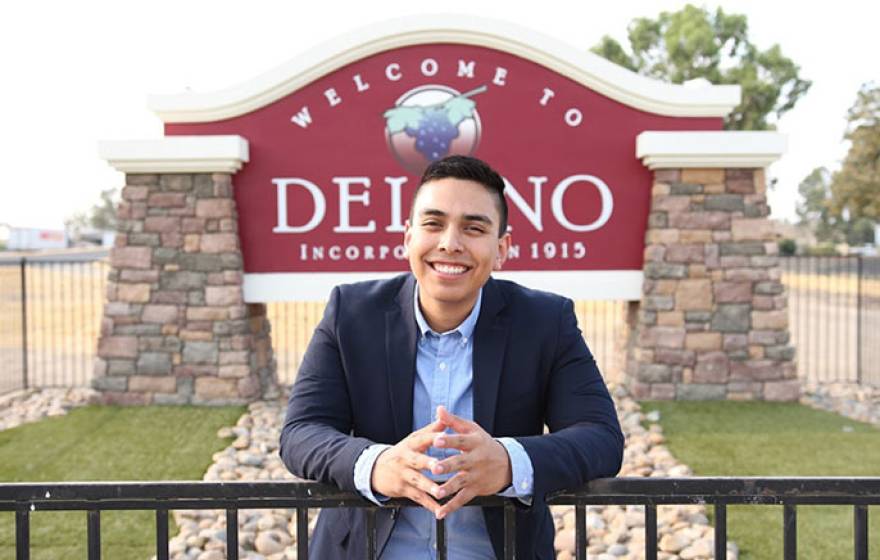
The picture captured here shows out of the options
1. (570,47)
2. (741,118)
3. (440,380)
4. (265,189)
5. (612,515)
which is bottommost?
(612,515)

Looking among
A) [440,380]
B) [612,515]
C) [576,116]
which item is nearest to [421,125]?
[576,116]

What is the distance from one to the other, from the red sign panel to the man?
5.57 meters

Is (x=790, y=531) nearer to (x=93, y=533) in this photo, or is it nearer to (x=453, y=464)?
(x=453, y=464)

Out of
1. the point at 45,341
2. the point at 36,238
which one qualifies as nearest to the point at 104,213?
the point at 36,238

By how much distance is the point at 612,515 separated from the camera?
4.63 metres

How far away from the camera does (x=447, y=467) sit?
1.37m

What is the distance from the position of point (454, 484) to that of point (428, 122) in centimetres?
619

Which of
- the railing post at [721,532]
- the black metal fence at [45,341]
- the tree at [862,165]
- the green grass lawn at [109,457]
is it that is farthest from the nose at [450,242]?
the tree at [862,165]

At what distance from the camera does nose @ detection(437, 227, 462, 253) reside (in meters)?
1.67

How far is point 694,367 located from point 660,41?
75.2ft

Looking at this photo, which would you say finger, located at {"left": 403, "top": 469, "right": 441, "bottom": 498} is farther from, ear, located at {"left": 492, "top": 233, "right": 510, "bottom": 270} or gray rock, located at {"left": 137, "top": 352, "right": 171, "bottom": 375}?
gray rock, located at {"left": 137, "top": 352, "right": 171, "bottom": 375}

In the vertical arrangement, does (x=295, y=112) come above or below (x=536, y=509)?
above

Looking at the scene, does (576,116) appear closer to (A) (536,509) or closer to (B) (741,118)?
(A) (536,509)

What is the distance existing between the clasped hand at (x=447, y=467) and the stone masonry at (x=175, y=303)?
6006mm
